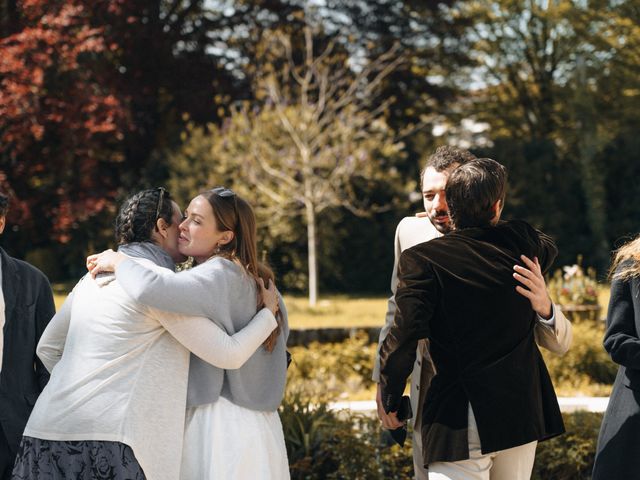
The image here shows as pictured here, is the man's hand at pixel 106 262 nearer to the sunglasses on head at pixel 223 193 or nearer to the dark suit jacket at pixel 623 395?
the sunglasses on head at pixel 223 193

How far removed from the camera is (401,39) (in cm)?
2273

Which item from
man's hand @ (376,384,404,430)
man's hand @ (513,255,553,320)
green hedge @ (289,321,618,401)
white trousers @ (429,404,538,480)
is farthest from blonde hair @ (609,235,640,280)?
green hedge @ (289,321,618,401)

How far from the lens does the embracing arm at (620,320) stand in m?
3.25

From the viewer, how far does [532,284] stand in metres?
2.83

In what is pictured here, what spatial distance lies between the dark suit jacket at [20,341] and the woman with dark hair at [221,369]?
745 mm

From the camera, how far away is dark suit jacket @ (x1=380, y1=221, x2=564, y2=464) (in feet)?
9.09

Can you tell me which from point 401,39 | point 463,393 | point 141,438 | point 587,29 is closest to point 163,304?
point 141,438

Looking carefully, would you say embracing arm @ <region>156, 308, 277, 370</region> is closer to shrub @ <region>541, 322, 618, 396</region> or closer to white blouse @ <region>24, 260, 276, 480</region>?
A: white blouse @ <region>24, 260, 276, 480</region>

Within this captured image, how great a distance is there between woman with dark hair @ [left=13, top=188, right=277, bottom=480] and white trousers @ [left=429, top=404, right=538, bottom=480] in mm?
715

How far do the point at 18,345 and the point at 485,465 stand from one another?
1797mm

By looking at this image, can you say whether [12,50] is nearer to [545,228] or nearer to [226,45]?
[226,45]

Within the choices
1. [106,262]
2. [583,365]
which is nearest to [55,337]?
[106,262]

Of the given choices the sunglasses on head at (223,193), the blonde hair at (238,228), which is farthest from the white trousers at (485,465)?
the sunglasses on head at (223,193)

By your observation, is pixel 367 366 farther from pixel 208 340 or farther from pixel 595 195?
pixel 595 195
